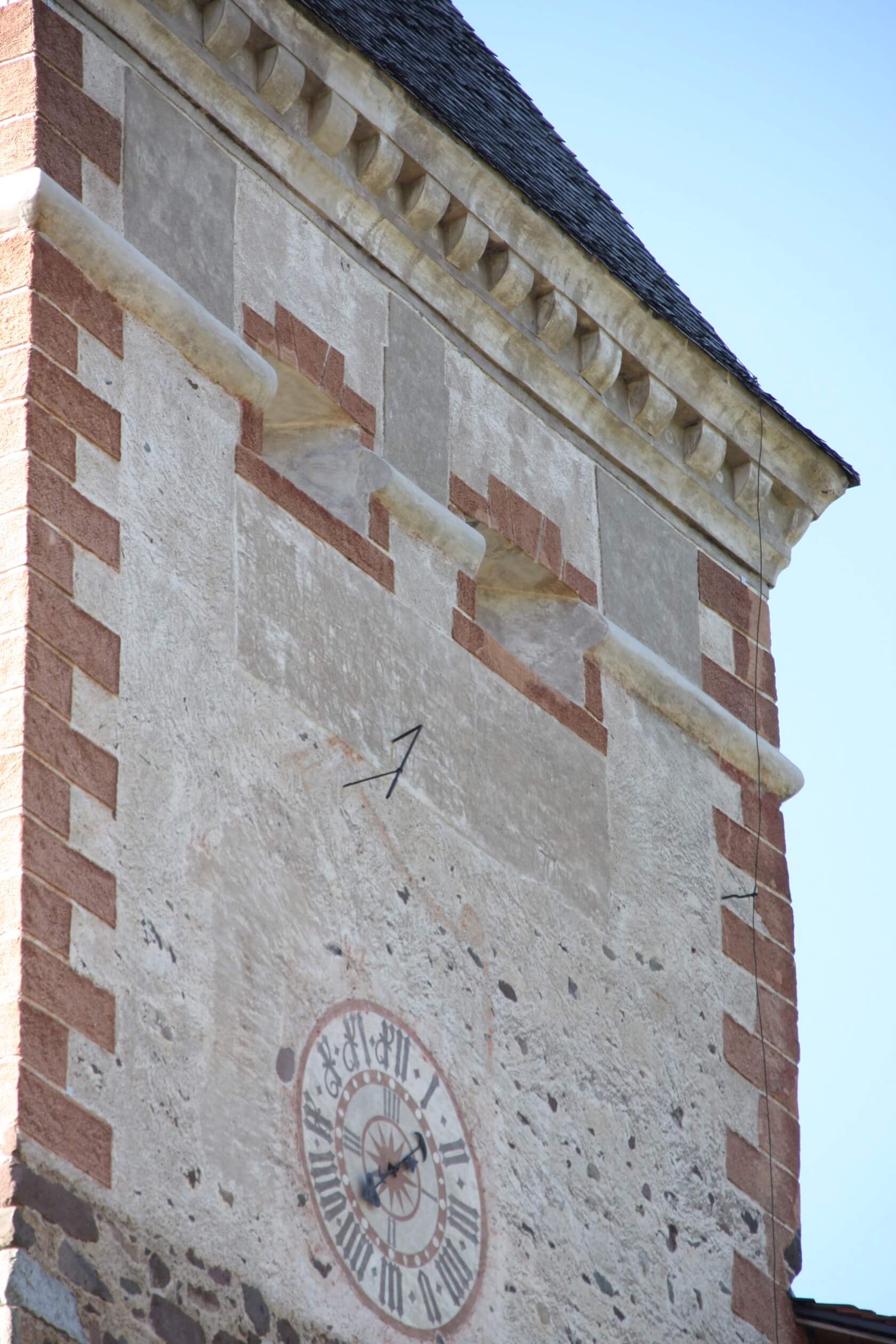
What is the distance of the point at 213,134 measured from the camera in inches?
437

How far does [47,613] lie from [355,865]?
5.34ft

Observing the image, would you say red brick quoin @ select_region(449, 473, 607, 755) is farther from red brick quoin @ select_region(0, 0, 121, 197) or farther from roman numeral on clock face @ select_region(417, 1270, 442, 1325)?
roman numeral on clock face @ select_region(417, 1270, 442, 1325)

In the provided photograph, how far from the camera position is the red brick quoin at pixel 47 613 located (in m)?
8.70

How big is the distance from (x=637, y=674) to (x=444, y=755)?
1653 millimetres

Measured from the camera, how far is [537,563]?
482 inches

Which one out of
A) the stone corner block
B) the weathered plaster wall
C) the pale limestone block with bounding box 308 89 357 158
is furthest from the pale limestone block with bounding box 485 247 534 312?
the stone corner block

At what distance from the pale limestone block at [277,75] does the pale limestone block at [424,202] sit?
78cm

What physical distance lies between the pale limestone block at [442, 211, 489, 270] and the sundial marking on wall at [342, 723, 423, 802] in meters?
2.14

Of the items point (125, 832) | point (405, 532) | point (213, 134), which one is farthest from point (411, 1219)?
point (213, 134)

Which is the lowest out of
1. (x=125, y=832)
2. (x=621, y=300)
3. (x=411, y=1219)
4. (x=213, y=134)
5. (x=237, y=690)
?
(x=411, y=1219)

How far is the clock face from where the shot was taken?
9711mm

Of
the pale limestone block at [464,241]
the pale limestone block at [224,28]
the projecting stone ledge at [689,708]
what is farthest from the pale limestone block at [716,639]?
the pale limestone block at [224,28]

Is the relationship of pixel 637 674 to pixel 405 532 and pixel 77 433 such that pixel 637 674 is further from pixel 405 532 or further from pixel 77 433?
pixel 77 433

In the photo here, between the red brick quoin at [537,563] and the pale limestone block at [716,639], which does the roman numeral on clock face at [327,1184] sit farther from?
the pale limestone block at [716,639]
